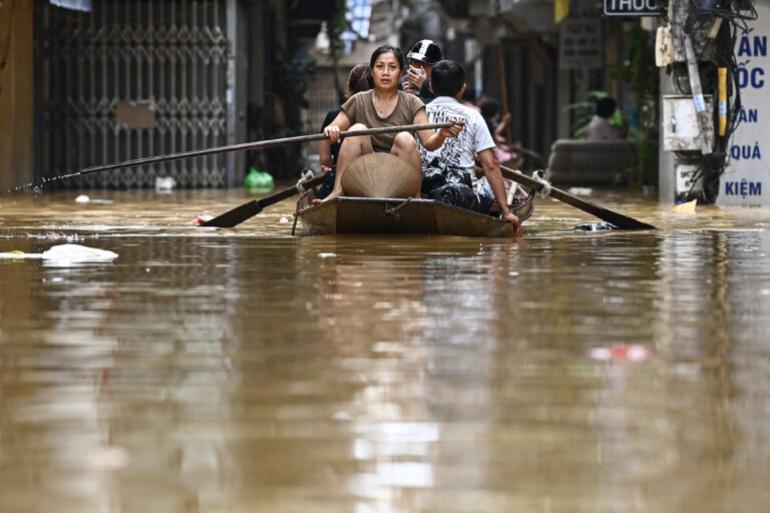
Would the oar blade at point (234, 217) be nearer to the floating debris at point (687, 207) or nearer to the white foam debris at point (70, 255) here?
the white foam debris at point (70, 255)

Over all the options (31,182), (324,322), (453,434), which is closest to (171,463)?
(453,434)

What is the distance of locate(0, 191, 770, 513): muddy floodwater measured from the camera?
338 centimetres

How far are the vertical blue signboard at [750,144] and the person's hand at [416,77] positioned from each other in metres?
5.14

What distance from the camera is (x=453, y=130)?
34.2ft

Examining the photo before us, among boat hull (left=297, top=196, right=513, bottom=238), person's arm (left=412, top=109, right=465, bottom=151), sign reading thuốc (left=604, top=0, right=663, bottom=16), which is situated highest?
sign reading thuốc (left=604, top=0, right=663, bottom=16)

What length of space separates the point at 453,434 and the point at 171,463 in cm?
66

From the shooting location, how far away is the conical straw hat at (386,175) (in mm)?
10273

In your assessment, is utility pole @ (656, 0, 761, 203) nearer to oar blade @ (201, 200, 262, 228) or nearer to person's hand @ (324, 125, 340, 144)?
oar blade @ (201, 200, 262, 228)

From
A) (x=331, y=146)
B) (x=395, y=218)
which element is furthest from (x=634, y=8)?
(x=395, y=218)

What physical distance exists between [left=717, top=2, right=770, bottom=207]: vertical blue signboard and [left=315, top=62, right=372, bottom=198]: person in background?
5.41 m

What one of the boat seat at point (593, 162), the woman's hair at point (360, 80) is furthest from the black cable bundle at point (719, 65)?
the boat seat at point (593, 162)

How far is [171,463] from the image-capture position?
357cm

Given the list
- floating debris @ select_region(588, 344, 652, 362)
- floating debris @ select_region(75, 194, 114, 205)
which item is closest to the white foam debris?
floating debris @ select_region(588, 344, 652, 362)

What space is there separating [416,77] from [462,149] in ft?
4.13
